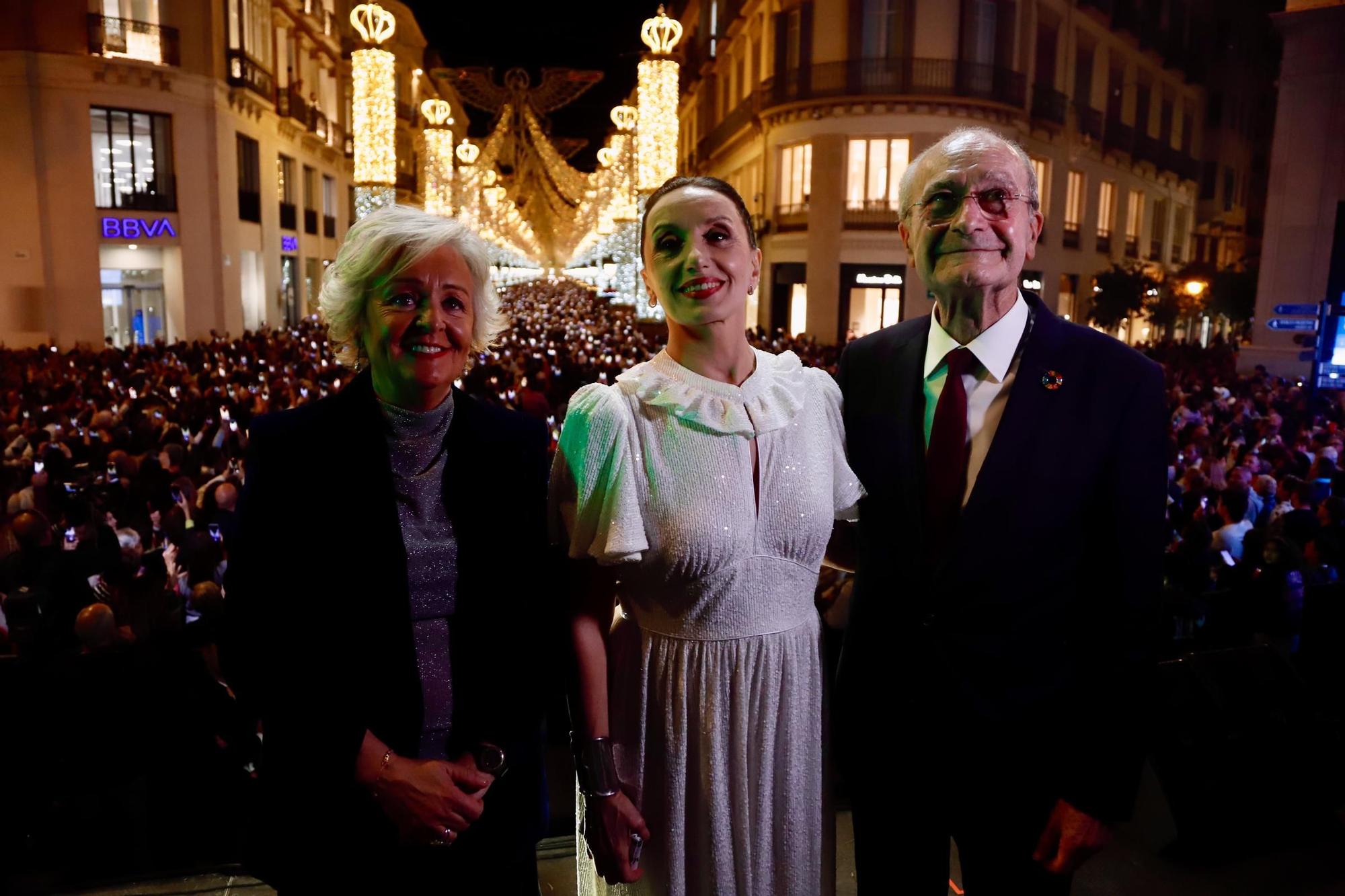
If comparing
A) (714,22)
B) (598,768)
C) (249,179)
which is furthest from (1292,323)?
(714,22)

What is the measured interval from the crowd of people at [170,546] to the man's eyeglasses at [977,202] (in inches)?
83.6

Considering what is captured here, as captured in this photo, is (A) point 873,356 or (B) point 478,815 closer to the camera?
(B) point 478,815

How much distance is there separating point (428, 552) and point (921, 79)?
28.8 meters

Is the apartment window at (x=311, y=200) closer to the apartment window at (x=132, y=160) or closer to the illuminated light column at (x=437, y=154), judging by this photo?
the apartment window at (x=132, y=160)

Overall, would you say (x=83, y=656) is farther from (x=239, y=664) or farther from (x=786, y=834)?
(x=786, y=834)

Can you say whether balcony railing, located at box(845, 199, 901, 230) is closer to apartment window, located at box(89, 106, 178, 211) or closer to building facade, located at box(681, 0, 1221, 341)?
building facade, located at box(681, 0, 1221, 341)

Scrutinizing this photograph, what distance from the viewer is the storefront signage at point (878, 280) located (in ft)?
94.9

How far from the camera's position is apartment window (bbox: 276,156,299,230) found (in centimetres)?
3438

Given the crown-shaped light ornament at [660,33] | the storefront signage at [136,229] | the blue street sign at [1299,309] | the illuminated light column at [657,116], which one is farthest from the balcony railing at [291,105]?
the blue street sign at [1299,309]

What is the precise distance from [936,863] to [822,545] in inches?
35.6

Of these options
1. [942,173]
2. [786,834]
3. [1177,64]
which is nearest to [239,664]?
[786,834]

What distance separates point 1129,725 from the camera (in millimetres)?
2281

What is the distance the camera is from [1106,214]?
3516cm

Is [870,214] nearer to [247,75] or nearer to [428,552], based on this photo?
[247,75]
